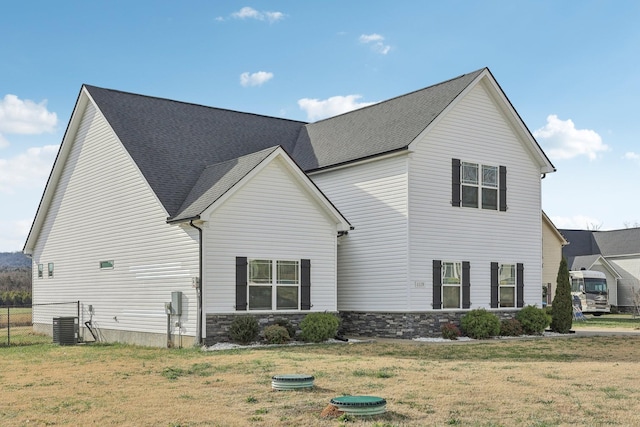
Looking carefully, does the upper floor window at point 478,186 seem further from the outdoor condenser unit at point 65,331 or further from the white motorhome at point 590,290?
the white motorhome at point 590,290

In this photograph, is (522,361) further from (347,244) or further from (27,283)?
(27,283)

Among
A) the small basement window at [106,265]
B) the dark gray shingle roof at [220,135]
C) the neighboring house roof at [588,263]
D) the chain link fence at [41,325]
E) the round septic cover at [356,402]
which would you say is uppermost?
the dark gray shingle roof at [220,135]

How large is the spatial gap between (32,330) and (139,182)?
12.1 metres

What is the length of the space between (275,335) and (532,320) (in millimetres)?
9970

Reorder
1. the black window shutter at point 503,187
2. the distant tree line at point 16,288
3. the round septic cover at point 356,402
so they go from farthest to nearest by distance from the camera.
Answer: the distant tree line at point 16,288 < the black window shutter at point 503,187 < the round septic cover at point 356,402

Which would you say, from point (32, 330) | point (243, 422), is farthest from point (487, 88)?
point (32, 330)

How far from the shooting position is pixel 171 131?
26562 millimetres

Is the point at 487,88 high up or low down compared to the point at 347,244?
up

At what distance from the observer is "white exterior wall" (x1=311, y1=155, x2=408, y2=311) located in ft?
79.2

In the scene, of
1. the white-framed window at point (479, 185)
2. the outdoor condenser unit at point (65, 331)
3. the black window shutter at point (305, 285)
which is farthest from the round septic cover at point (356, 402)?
the outdoor condenser unit at point (65, 331)

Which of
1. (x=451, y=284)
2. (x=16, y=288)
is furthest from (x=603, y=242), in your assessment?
(x=16, y=288)

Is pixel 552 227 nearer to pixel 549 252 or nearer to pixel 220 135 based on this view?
pixel 549 252

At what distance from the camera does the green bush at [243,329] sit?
21125 millimetres

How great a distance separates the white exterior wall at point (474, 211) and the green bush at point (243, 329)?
5375 mm
